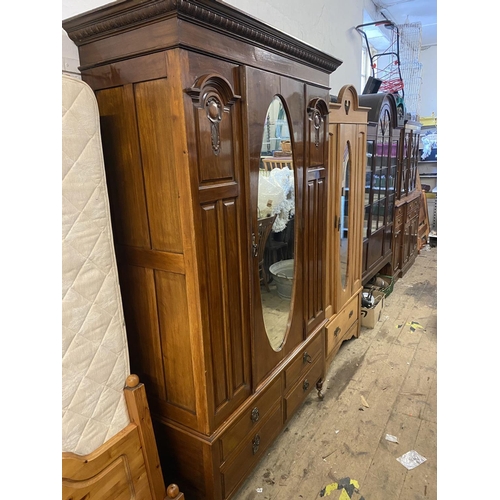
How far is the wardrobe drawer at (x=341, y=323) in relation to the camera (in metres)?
2.28

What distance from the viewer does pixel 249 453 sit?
1.48 metres

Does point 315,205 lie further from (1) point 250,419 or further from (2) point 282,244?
(1) point 250,419

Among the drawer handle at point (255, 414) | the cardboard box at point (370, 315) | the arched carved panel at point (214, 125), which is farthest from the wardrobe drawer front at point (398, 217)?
the arched carved panel at point (214, 125)

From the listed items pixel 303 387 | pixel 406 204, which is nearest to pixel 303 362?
pixel 303 387

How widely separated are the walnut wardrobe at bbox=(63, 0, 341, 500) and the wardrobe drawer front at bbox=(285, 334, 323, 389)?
11 centimetres

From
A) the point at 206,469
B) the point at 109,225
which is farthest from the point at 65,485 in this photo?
the point at 109,225

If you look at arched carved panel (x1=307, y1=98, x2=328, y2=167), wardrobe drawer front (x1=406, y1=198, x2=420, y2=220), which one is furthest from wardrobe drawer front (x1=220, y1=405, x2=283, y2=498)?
wardrobe drawer front (x1=406, y1=198, x2=420, y2=220)

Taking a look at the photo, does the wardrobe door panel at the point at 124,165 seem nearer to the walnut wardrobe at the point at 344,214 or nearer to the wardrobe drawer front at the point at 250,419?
the wardrobe drawer front at the point at 250,419

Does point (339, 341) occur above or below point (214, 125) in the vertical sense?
below

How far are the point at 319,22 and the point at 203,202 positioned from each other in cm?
234

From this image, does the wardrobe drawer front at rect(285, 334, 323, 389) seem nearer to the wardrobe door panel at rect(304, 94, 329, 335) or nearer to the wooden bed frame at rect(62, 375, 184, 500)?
the wardrobe door panel at rect(304, 94, 329, 335)
